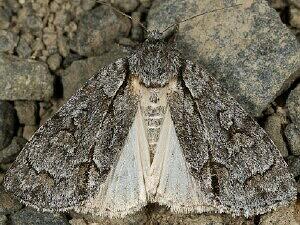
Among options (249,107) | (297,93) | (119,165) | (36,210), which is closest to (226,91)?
(249,107)

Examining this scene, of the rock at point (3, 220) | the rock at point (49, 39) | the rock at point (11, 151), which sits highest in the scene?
the rock at point (49, 39)

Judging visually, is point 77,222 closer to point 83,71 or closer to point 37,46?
point 83,71

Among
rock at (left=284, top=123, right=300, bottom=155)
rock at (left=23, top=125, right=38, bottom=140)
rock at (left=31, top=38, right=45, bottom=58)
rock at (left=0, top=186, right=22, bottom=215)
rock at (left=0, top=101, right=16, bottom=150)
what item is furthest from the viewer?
rock at (left=31, top=38, right=45, bottom=58)

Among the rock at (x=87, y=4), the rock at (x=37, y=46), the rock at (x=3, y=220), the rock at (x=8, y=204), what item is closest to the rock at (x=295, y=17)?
the rock at (x=87, y=4)

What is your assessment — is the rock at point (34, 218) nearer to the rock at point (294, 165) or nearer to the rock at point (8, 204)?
the rock at point (8, 204)

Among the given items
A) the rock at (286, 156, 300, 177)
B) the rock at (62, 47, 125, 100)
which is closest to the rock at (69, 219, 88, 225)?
the rock at (62, 47, 125, 100)

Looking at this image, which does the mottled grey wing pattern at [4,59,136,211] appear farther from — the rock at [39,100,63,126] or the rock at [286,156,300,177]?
the rock at [286,156,300,177]

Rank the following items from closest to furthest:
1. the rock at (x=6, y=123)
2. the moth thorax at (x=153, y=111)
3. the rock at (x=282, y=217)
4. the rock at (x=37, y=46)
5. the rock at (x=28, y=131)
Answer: the moth thorax at (x=153, y=111), the rock at (x=282, y=217), the rock at (x=6, y=123), the rock at (x=28, y=131), the rock at (x=37, y=46)
